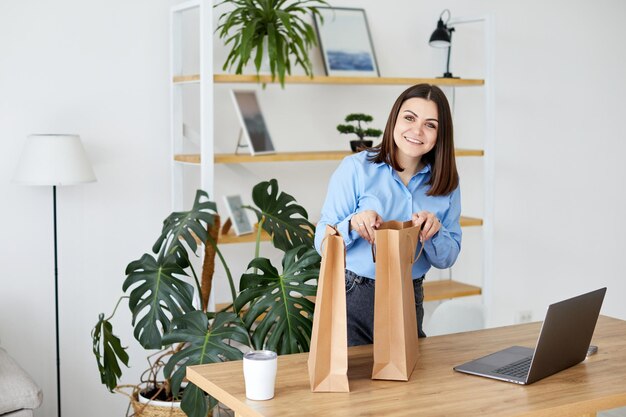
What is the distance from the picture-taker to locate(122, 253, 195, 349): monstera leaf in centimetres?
306

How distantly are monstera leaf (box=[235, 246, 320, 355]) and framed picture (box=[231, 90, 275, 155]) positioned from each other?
91cm

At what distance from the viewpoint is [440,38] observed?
4309 millimetres

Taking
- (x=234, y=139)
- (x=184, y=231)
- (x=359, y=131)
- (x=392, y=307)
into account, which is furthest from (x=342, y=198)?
(x=234, y=139)

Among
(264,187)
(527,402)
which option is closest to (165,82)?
(264,187)

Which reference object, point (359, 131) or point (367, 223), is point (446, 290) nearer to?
point (359, 131)

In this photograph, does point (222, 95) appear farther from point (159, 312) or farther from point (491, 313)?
point (491, 313)

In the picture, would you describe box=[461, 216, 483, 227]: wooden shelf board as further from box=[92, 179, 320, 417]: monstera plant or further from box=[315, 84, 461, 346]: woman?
box=[315, 84, 461, 346]: woman

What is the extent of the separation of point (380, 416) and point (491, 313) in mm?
3347

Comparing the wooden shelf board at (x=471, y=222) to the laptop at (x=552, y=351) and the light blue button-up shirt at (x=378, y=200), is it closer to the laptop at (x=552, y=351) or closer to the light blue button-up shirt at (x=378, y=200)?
the light blue button-up shirt at (x=378, y=200)

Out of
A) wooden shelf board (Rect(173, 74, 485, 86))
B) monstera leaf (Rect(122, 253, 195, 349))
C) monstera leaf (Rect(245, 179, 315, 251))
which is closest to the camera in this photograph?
monstera leaf (Rect(122, 253, 195, 349))

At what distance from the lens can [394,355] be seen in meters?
2.00

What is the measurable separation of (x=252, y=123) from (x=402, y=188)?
4.90ft

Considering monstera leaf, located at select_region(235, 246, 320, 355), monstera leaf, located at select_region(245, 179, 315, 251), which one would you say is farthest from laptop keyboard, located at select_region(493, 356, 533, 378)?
monstera leaf, located at select_region(245, 179, 315, 251)

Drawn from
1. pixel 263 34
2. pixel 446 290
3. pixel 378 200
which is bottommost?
pixel 446 290
